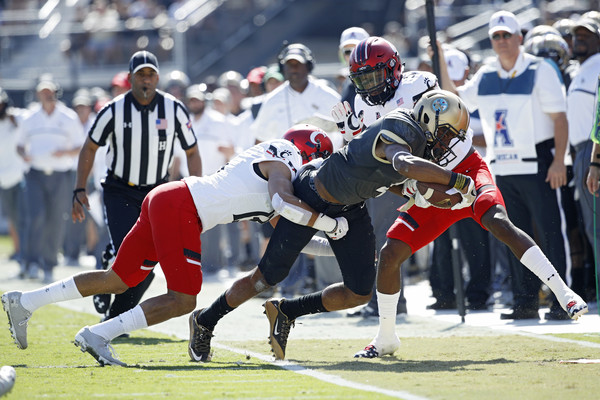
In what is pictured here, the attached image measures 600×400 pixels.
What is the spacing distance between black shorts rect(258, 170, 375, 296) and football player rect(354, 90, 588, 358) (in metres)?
0.23

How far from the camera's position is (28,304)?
669 cm

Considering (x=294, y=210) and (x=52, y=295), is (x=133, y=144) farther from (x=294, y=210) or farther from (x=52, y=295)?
(x=294, y=210)

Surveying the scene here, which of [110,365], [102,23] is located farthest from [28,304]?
[102,23]

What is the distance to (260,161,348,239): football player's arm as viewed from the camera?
6172 mm

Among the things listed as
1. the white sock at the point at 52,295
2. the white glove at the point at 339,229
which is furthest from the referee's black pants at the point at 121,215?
the white glove at the point at 339,229

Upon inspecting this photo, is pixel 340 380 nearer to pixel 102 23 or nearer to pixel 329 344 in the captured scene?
pixel 329 344

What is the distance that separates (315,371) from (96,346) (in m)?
1.29

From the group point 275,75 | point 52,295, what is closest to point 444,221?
point 52,295

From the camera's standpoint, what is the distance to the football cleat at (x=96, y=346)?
6.20 m

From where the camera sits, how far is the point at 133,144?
8094 millimetres

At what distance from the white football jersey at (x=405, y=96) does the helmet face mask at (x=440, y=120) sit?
73 cm

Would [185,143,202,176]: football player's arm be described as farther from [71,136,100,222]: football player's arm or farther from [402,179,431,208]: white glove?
[402,179,431,208]: white glove

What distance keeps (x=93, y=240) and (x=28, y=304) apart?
9.93 meters

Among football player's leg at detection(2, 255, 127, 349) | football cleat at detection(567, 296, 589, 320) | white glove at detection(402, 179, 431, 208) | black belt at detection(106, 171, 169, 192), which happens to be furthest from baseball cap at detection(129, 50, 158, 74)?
football cleat at detection(567, 296, 589, 320)
